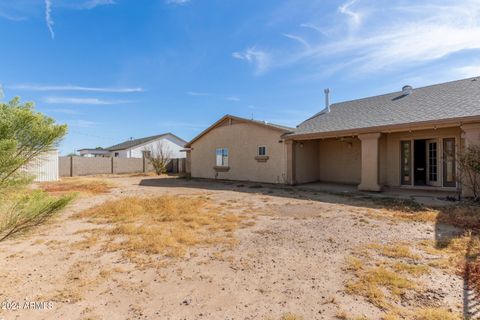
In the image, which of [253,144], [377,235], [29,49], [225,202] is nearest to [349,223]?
[377,235]

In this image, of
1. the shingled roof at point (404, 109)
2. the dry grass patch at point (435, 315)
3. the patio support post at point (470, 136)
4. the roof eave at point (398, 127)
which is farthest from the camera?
the shingled roof at point (404, 109)

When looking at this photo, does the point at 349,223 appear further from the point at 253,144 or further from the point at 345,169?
the point at 253,144

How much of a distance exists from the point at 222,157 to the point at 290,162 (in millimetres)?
5365

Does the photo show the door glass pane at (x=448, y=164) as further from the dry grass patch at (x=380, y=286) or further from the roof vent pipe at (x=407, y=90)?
the dry grass patch at (x=380, y=286)

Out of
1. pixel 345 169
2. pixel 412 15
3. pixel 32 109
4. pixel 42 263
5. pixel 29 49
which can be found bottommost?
pixel 42 263

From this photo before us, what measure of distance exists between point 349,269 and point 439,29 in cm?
968

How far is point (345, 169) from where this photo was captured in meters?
13.0

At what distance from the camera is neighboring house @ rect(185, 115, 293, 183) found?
1322 cm

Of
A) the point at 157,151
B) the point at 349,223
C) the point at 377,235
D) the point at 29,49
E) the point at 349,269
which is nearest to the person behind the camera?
the point at 349,269

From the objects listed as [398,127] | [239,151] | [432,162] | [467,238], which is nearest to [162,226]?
[467,238]

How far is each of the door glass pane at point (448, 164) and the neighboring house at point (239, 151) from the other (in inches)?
259

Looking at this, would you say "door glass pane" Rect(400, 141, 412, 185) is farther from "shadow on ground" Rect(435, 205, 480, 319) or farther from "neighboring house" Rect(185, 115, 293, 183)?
"neighboring house" Rect(185, 115, 293, 183)

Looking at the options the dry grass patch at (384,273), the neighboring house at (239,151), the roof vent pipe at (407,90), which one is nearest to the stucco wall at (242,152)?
the neighboring house at (239,151)

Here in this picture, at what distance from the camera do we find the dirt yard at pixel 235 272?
243cm
